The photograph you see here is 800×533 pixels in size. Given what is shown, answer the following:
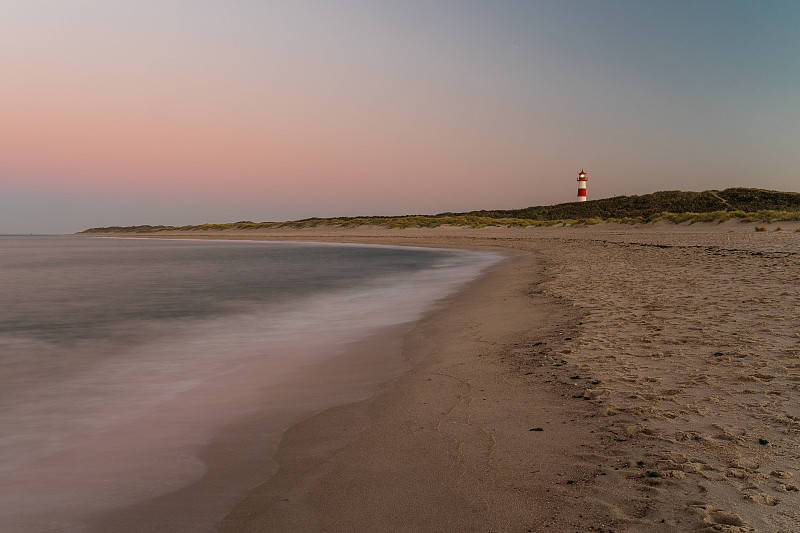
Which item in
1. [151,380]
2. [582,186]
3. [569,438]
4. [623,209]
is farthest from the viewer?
[582,186]

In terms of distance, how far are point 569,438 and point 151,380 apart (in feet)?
16.6

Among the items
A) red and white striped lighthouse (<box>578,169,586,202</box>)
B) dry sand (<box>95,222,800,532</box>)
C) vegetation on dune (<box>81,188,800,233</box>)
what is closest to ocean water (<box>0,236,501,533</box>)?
dry sand (<box>95,222,800,532</box>)

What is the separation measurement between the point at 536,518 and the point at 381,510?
0.86 m

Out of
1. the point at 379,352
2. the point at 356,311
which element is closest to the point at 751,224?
the point at 356,311

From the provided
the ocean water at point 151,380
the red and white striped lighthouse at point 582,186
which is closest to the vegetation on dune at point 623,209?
the red and white striped lighthouse at point 582,186

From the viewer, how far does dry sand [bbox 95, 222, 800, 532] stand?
282 centimetres

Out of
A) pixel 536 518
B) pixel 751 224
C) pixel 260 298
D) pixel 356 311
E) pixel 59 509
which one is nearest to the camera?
pixel 536 518

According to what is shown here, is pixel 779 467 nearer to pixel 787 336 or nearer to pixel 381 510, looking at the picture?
pixel 381 510

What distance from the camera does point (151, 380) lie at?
640 cm

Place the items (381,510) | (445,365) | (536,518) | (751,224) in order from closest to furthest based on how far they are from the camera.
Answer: (536,518) < (381,510) < (445,365) < (751,224)

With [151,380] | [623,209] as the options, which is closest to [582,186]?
[623,209]

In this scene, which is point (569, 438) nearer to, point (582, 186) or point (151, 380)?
point (151, 380)

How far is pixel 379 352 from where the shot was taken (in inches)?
285

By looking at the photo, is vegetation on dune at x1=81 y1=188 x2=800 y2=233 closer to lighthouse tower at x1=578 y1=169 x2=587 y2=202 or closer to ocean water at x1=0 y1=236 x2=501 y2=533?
lighthouse tower at x1=578 y1=169 x2=587 y2=202
